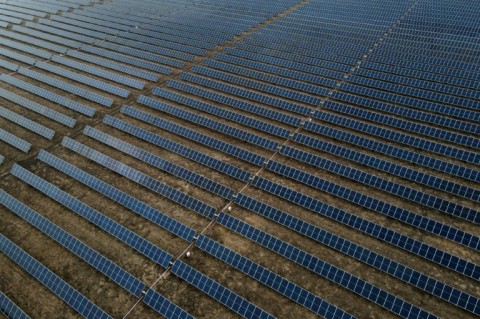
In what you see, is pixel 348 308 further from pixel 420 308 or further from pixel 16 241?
pixel 16 241

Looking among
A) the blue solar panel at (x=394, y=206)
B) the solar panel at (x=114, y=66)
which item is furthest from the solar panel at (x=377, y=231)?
the solar panel at (x=114, y=66)

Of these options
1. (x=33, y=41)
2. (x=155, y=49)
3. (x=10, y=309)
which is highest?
(x=155, y=49)

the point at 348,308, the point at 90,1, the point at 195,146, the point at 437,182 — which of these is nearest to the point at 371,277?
the point at 348,308

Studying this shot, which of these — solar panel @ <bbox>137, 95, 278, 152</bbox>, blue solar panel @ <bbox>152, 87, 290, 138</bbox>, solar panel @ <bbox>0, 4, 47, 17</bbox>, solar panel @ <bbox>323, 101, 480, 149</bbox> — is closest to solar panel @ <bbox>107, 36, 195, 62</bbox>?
blue solar panel @ <bbox>152, 87, 290, 138</bbox>

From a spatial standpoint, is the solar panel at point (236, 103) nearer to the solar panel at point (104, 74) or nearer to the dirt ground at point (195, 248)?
the dirt ground at point (195, 248)

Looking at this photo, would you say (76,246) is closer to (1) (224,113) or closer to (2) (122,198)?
(2) (122,198)

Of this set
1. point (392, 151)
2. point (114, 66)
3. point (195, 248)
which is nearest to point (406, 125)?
point (392, 151)
